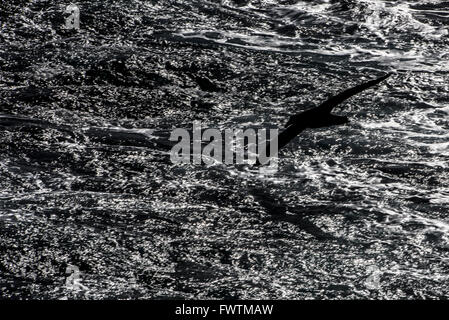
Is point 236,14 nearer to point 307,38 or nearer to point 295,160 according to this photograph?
point 307,38

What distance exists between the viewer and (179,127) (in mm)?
16594

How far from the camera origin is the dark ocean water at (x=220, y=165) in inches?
476

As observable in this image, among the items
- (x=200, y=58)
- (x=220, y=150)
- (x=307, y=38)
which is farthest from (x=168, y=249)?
(x=307, y=38)

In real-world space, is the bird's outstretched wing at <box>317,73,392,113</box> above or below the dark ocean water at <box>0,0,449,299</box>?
above

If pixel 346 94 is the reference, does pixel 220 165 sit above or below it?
below

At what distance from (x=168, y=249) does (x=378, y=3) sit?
12219 millimetres

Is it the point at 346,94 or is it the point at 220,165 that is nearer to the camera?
the point at 346,94

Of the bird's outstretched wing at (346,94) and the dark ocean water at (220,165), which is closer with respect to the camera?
the bird's outstretched wing at (346,94)

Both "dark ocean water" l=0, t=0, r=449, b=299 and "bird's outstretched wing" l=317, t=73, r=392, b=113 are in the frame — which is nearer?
"bird's outstretched wing" l=317, t=73, r=392, b=113

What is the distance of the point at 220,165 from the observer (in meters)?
15.3

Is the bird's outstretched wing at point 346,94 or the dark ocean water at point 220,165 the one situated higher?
the bird's outstretched wing at point 346,94

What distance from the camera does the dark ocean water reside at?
39.7 feet

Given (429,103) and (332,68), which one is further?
(332,68)
